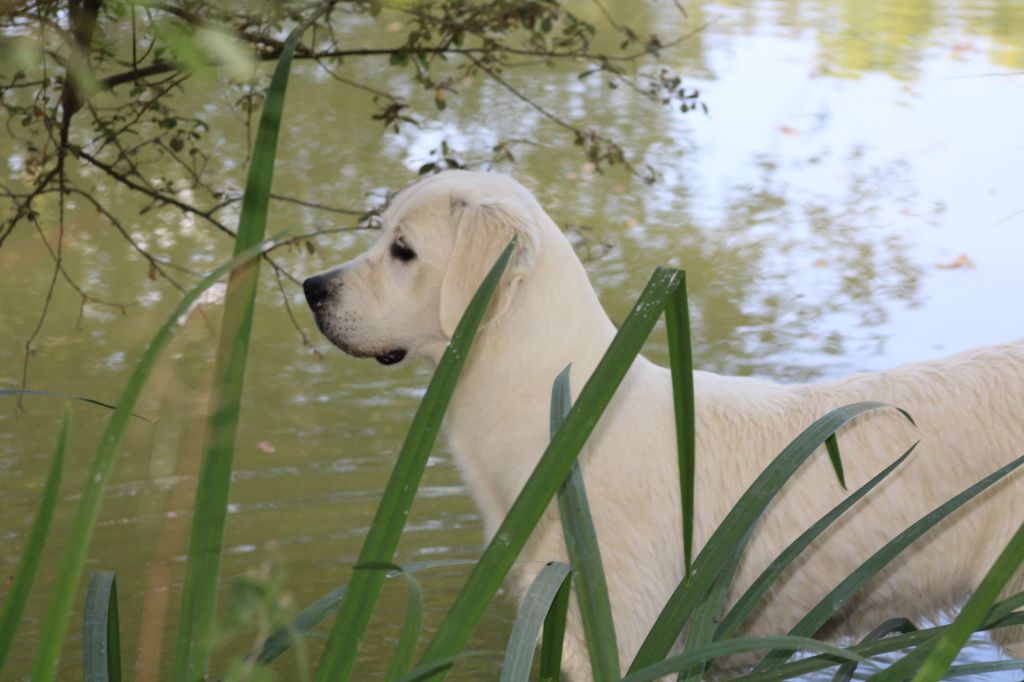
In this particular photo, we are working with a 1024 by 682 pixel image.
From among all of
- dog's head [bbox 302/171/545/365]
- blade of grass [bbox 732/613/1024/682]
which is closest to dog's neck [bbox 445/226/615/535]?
dog's head [bbox 302/171/545/365]

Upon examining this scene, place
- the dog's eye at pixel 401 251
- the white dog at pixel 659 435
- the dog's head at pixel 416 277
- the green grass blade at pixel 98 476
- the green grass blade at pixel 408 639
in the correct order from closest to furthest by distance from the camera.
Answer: the green grass blade at pixel 98 476, the green grass blade at pixel 408 639, the white dog at pixel 659 435, the dog's head at pixel 416 277, the dog's eye at pixel 401 251

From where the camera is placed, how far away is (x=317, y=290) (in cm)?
351

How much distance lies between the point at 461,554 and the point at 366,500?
0.64 metres

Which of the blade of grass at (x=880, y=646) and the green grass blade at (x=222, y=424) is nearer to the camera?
the green grass blade at (x=222, y=424)

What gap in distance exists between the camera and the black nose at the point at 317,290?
11.4ft

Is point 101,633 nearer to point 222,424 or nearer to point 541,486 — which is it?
point 222,424

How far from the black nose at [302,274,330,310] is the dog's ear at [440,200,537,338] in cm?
34

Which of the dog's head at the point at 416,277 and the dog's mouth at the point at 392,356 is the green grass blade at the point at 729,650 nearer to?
the dog's head at the point at 416,277

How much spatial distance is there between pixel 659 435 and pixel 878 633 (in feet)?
3.44

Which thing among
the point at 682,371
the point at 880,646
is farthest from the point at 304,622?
the point at 880,646

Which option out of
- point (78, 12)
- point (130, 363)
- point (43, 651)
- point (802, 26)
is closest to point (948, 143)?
point (802, 26)

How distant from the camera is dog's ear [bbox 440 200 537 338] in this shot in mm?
3207

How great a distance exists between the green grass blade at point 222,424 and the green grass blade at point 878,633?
104 centimetres

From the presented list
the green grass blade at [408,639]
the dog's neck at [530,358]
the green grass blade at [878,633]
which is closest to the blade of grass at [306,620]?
the green grass blade at [408,639]
